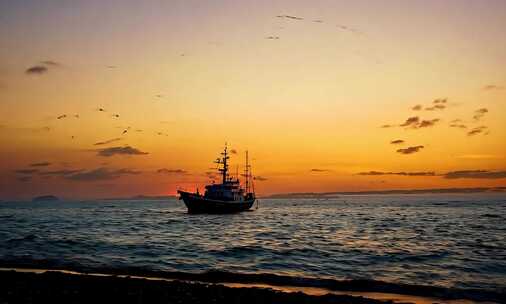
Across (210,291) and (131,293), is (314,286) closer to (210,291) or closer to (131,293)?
(210,291)

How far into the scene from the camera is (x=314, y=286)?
2225cm

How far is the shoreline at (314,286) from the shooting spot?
19.6 meters

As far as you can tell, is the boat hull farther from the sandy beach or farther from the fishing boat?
the sandy beach

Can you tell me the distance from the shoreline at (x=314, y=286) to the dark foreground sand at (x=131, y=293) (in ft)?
1.71

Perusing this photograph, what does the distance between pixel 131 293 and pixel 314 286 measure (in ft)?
30.8

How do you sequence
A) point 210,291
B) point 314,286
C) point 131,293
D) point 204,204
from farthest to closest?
point 204,204 → point 314,286 → point 210,291 → point 131,293

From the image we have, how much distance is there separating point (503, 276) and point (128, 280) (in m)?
21.1

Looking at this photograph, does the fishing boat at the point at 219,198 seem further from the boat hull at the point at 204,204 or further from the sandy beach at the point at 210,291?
the sandy beach at the point at 210,291

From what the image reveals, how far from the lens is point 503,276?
84.1ft

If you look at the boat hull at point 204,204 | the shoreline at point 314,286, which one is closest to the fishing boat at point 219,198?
the boat hull at point 204,204

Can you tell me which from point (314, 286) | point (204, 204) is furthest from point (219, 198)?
point (314, 286)

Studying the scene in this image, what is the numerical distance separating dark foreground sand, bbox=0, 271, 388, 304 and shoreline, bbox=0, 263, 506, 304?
0.52 metres

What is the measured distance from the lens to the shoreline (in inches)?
773

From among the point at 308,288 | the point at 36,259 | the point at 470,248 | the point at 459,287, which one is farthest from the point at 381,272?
the point at 36,259
